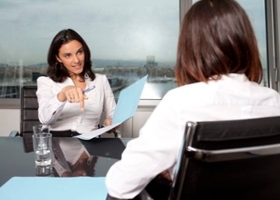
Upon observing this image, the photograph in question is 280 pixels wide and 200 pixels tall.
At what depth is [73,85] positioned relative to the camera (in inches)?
76.4

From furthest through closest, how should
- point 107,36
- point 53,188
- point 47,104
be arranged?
point 107,36
point 47,104
point 53,188

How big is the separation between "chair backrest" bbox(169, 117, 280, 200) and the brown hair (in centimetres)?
19

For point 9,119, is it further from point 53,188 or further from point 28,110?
point 53,188

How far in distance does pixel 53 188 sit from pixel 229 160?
501 mm

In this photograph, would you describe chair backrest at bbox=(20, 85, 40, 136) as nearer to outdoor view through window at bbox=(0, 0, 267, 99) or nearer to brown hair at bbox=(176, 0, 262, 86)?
outdoor view through window at bbox=(0, 0, 267, 99)

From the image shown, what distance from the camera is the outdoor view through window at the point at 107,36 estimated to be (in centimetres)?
289

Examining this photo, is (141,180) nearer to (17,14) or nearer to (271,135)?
(271,135)

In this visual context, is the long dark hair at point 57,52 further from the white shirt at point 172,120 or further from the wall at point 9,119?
the white shirt at point 172,120

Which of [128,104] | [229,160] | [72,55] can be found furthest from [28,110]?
[229,160]

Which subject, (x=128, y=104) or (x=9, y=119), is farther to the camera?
(x=9, y=119)

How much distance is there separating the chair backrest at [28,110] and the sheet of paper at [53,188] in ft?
4.09

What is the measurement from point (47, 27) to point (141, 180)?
257 cm

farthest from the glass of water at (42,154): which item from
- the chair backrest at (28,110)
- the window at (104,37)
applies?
the window at (104,37)

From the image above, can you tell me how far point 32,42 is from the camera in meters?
3.01
